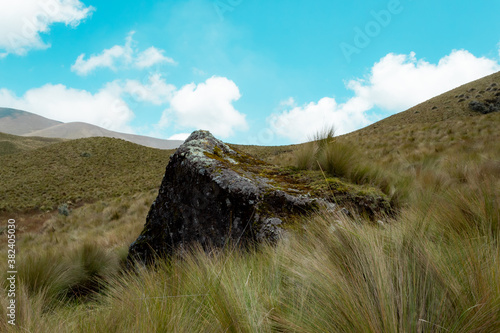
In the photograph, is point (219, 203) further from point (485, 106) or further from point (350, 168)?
point (485, 106)

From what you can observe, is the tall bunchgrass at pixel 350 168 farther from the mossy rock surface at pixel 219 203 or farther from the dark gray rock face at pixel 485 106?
the dark gray rock face at pixel 485 106

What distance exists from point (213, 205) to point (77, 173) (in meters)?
32.0

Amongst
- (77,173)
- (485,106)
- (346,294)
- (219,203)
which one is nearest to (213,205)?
(219,203)

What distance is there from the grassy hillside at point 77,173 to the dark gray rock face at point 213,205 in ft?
48.6

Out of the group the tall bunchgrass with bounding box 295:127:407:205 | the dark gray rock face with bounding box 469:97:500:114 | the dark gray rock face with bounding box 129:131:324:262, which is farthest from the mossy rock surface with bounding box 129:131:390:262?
the dark gray rock face with bounding box 469:97:500:114

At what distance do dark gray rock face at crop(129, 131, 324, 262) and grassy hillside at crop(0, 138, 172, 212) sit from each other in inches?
584

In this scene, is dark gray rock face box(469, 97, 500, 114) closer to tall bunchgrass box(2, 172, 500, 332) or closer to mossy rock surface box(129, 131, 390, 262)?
mossy rock surface box(129, 131, 390, 262)

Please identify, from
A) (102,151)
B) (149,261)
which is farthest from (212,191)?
(102,151)

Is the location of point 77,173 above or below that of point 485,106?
below

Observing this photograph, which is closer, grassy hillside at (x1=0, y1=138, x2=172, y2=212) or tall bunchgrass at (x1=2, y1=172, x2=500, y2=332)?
tall bunchgrass at (x1=2, y1=172, x2=500, y2=332)

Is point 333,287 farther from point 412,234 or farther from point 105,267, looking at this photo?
point 105,267

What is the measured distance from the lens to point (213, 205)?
2.69m

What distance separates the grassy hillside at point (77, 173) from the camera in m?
18.8

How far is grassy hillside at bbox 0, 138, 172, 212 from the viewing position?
61.5 ft
